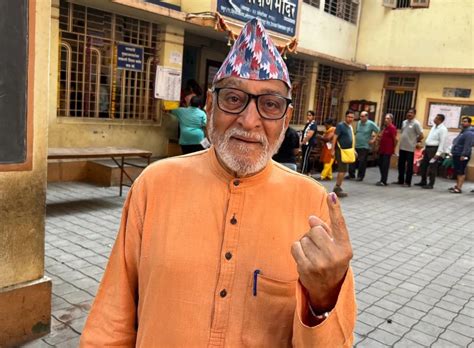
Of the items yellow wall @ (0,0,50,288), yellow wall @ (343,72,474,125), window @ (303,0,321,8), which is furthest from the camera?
yellow wall @ (343,72,474,125)

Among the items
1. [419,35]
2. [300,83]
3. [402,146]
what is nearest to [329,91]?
[300,83]

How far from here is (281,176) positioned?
1.62 metres

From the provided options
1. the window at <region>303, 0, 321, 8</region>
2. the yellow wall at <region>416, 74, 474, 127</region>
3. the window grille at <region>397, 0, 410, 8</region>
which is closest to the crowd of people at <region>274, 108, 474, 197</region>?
the yellow wall at <region>416, 74, 474, 127</region>

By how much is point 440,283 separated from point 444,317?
0.94 m

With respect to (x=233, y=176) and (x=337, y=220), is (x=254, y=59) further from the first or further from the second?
(x=337, y=220)

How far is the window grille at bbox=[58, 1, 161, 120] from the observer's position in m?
7.98

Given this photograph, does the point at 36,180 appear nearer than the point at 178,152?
Yes

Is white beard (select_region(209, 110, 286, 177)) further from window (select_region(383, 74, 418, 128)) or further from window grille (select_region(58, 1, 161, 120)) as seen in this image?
window (select_region(383, 74, 418, 128))

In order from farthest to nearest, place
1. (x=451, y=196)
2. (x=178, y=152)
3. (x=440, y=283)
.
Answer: (x=451, y=196), (x=178, y=152), (x=440, y=283)

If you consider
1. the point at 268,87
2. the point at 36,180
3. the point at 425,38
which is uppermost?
the point at 425,38

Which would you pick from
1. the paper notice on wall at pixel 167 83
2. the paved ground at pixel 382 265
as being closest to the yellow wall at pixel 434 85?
the paved ground at pixel 382 265

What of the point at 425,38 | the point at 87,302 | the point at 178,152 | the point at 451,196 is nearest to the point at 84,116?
the point at 178,152

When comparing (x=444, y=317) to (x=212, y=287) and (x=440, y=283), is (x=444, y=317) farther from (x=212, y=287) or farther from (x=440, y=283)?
(x=212, y=287)

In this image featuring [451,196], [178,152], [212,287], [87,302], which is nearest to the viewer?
[212,287]
